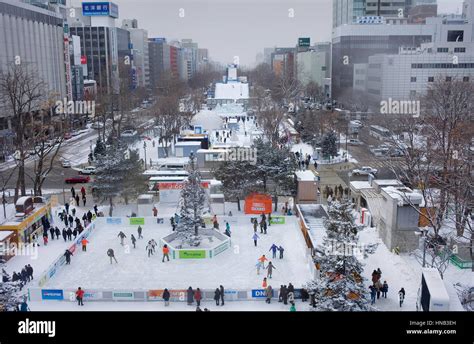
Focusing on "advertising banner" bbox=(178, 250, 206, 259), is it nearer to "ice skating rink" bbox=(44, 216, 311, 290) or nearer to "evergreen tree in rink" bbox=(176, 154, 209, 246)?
"ice skating rink" bbox=(44, 216, 311, 290)

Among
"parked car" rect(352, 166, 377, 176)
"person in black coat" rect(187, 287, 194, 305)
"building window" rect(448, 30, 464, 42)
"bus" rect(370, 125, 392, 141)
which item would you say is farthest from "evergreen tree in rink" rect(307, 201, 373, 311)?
"building window" rect(448, 30, 464, 42)

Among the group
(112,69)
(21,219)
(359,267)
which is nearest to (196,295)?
(359,267)

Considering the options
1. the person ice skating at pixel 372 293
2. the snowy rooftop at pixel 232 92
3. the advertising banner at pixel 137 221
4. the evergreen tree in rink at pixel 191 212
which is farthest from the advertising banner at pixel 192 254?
the snowy rooftop at pixel 232 92

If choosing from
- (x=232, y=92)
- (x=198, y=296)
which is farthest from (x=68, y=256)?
(x=232, y=92)

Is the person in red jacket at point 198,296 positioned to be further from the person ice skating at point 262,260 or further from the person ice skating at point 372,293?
the person ice skating at point 372,293

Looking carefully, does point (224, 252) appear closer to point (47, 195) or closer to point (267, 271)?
point (267, 271)

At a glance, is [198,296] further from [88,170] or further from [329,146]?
[329,146]
